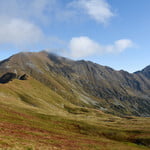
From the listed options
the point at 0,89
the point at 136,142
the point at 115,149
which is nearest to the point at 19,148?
the point at 115,149

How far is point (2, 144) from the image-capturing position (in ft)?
79.9

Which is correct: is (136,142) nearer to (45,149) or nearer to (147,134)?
(147,134)

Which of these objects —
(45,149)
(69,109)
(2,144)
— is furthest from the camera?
(69,109)

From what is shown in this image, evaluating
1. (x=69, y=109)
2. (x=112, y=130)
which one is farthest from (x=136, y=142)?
(x=69, y=109)

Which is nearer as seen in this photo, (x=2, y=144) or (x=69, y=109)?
(x=2, y=144)

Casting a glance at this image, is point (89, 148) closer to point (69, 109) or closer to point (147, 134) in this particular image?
point (147, 134)

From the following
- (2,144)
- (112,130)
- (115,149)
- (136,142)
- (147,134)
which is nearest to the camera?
(2,144)

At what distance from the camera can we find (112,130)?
64.9 m

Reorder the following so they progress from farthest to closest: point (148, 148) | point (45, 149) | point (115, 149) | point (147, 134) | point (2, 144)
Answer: point (147, 134)
point (148, 148)
point (115, 149)
point (45, 149)
point (2, 144)

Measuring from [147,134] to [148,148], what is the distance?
955 cm

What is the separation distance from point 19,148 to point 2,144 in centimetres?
253

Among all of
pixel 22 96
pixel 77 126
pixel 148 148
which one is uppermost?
pixel 22 96

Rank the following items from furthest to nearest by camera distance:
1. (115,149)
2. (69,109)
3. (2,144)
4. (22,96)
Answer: (69,109) → (22,96) → (115,149) → (2,144)

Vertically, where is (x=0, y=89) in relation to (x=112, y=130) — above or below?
above
